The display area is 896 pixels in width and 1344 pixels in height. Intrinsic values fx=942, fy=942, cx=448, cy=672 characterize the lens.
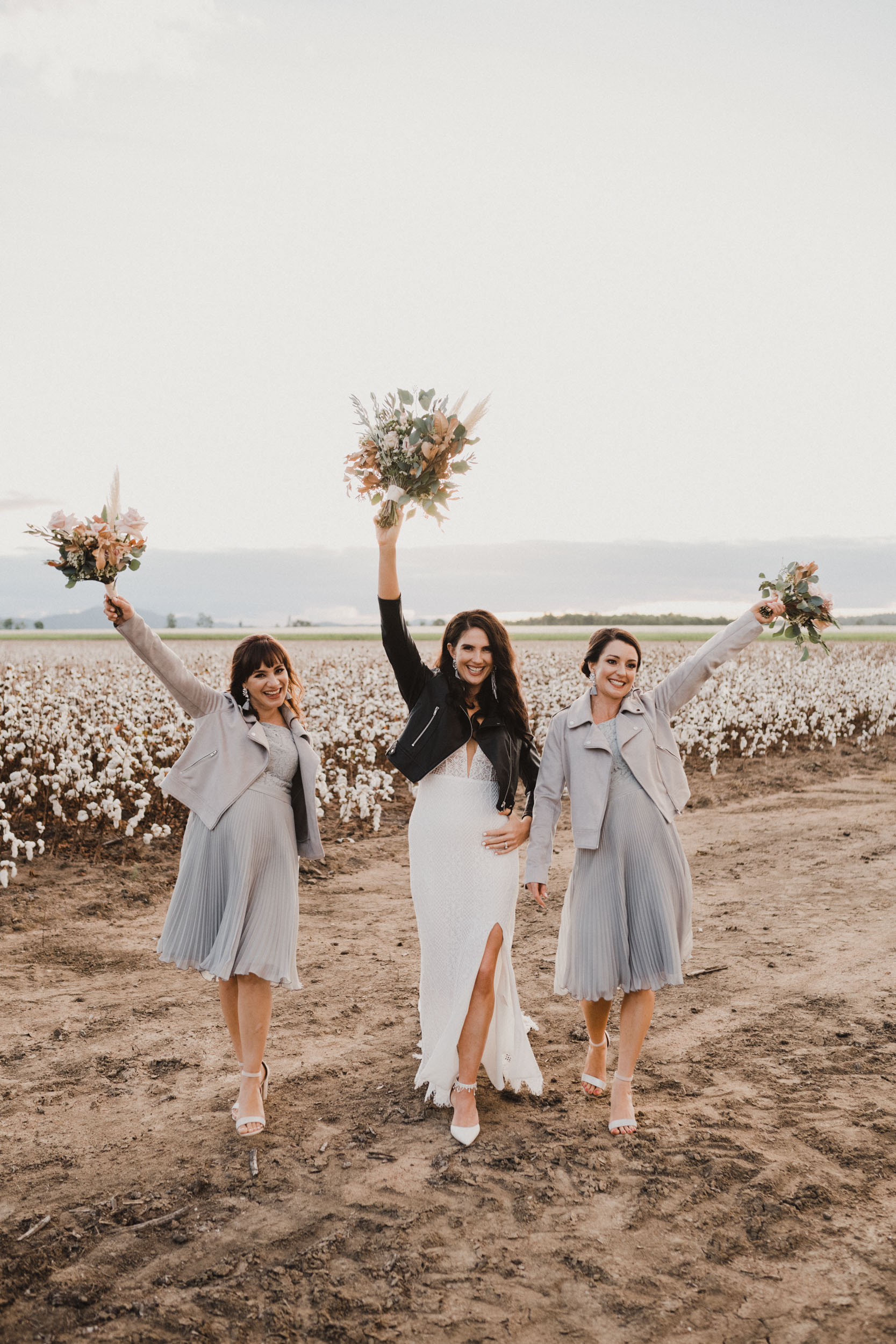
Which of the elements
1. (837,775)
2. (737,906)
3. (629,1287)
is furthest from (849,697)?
(629,1287)

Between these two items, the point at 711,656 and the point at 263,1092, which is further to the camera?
the point at 263,1092

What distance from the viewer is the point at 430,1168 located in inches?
169

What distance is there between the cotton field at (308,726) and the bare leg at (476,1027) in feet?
17.3

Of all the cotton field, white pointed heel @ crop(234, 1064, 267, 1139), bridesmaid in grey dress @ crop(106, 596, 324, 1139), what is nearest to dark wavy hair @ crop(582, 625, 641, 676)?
bridesmaid in grey dress @ crop(106, 596, 324, 1139)

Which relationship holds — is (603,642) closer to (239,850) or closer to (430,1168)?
(239,850)

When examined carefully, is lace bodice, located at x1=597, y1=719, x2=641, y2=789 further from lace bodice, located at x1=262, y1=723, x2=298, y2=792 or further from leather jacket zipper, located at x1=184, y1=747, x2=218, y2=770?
leather jacket zipper, located at x1=184, y1=747, x2=218, y2=770

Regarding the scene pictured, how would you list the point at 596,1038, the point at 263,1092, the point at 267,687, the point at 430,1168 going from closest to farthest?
1. the point at 430,1168
2. the point at 267,687
3. the point at 263,1092
4. the point at 596,1038

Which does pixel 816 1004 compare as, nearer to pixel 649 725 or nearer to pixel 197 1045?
pixel 649 725

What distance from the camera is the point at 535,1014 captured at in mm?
6363

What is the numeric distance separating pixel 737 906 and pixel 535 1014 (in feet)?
10.6

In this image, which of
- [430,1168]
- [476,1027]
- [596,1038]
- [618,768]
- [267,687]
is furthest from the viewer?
[596,1038]

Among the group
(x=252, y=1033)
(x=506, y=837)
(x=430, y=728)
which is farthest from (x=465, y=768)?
(x=252, y=1033)

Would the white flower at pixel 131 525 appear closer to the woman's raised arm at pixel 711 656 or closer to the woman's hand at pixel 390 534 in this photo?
the woman's hand at pixel 390 534

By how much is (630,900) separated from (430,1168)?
1535mm
